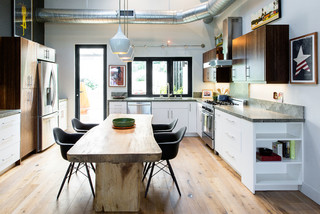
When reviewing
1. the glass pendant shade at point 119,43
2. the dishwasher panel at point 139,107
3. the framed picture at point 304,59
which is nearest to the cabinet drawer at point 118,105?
the dishwasher panel at point 139,107

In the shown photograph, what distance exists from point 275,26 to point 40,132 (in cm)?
431

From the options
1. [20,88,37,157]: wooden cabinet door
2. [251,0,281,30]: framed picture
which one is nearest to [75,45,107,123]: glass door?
[20,88,37,157]: wooden cabinet door

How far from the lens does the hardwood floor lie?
9.39ft

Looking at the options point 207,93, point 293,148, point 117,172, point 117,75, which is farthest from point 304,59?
point 117,75

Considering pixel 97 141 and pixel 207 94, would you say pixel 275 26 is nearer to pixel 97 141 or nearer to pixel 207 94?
pixel 97 141

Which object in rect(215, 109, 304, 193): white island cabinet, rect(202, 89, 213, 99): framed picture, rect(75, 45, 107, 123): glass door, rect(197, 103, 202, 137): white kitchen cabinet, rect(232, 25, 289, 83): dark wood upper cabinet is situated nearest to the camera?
rect(215, 109, 304, 193): white island cabinet

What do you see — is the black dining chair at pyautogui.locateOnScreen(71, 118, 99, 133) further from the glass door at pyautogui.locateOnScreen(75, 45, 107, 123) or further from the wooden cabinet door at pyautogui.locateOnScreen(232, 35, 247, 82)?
the glass door at pyautogui.locateOnScreen(75, 45, 107, 123)

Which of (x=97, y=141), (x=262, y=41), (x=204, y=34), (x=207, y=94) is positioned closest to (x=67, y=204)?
(x=97, y=141)

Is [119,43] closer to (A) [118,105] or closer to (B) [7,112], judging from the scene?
(B) [7,112]

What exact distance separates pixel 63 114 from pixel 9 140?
284 centimetres

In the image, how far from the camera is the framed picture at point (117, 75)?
7.17 m

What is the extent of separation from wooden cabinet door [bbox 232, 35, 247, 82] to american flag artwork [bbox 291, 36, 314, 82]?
3.09 ft

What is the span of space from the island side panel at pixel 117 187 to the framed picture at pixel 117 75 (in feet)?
15.2

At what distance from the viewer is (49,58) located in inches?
230
